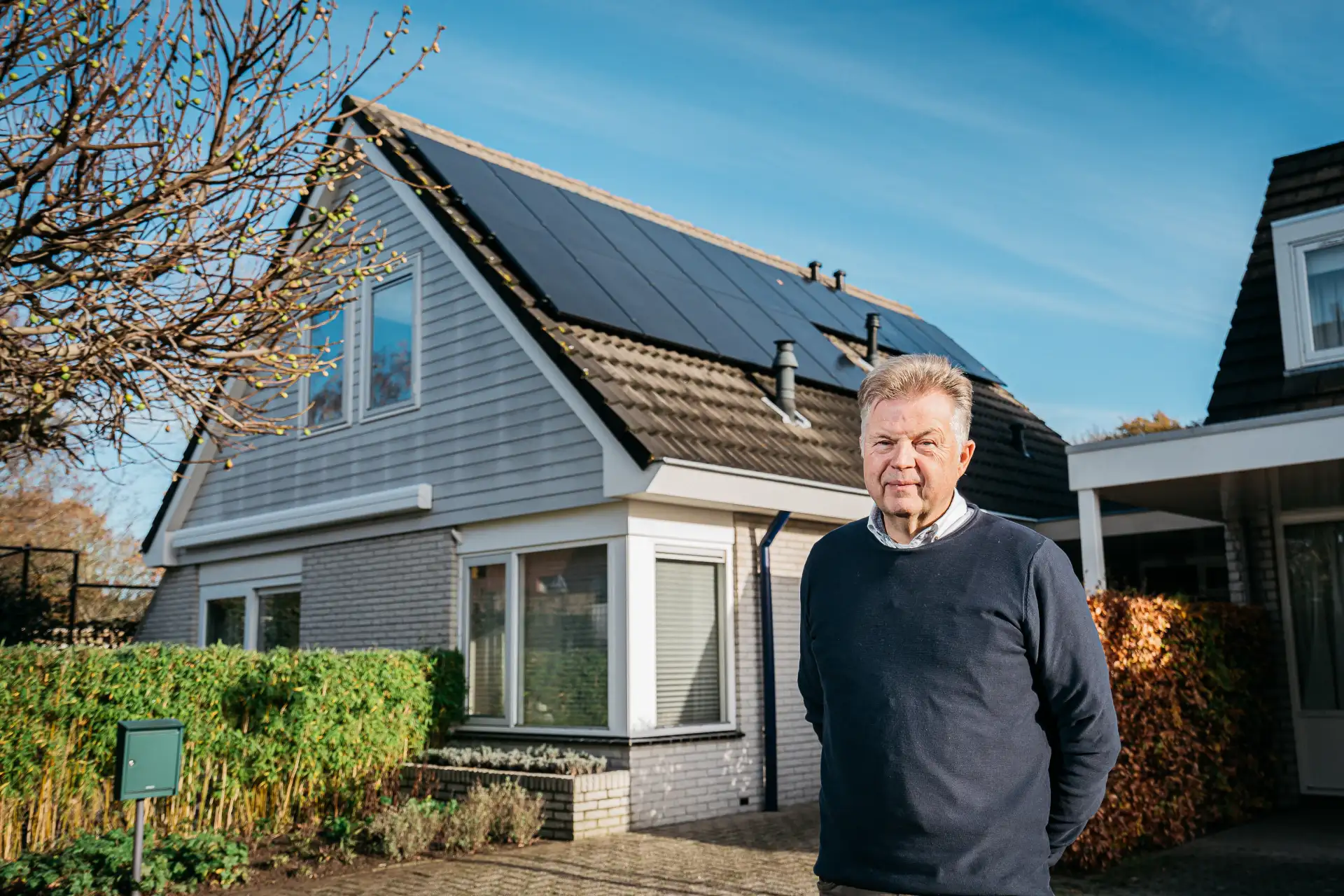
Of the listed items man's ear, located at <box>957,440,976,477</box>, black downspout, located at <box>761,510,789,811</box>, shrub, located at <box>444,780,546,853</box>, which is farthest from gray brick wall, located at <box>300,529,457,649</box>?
man's ear, located at <box>957,440,976,477</box>

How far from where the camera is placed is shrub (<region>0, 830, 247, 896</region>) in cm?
720

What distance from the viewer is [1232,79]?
13938 millimetres

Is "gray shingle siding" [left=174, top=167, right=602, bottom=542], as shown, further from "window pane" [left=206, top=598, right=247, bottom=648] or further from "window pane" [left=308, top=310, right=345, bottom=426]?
"window pane" [left=206, top=598, right=247, bottom=648]

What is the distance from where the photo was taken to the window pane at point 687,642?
10438mm

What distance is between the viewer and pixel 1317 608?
36.9 feet

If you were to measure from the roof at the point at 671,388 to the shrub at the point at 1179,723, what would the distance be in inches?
140

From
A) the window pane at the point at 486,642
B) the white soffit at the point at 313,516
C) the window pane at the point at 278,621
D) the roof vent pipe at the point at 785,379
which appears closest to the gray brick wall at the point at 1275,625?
the roof vent pipe at the point at 785,379

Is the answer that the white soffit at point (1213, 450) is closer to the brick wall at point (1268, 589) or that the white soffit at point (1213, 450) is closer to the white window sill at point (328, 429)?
the brick wall at point (1268, 589)

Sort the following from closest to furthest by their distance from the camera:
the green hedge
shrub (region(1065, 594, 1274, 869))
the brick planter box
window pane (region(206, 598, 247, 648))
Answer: shrub (region(1065, 594, 1274, 869)) < the green hedge < the brick planter box < window pane (region(206, 598, 247, 648))

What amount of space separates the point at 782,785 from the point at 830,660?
29.5ft

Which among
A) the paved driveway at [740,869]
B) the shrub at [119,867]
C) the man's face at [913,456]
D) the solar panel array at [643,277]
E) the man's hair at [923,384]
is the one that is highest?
the solar panel array at [643,277]

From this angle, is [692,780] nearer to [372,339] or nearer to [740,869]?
[740,869]

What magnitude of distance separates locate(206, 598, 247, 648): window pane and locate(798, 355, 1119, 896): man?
13.7 metres

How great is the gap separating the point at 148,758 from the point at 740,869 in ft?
13.2
